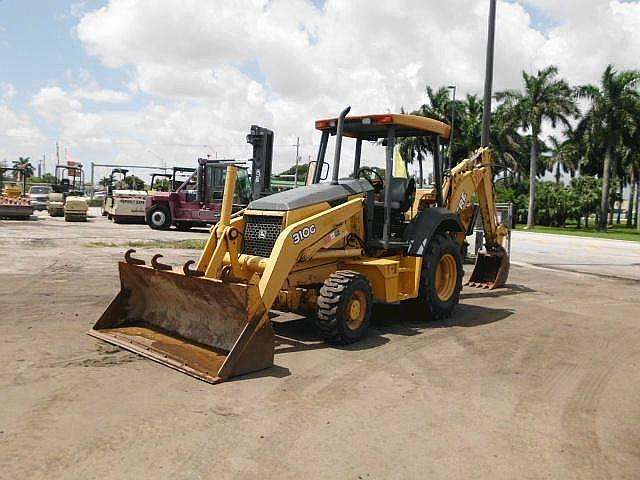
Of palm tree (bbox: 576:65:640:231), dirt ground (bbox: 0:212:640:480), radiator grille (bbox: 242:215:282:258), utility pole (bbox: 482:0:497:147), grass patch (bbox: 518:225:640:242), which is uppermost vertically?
palm tree (bbox: 576:65:640:231)

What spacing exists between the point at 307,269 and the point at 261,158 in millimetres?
2673

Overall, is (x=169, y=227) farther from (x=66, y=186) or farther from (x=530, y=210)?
(x=530, y=210)

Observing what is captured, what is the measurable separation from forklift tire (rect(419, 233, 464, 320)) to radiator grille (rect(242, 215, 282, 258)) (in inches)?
86.7

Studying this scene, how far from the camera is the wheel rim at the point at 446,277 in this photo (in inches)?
359

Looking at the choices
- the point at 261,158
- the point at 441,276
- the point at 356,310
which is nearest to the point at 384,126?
the point at 261,158

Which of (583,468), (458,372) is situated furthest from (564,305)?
(583,468)

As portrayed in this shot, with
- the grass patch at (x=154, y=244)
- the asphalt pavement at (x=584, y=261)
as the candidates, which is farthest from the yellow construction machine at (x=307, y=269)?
the grass patch at (x=154, y=244)

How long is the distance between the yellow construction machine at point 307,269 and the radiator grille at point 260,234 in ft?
0.04

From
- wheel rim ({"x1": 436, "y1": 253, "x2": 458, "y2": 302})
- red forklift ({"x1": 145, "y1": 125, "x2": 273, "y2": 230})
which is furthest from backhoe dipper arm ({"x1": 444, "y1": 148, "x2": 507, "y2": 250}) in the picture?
red forklift ({"x1": 145, "y1": 125, "x2": 273, "y2": 230})

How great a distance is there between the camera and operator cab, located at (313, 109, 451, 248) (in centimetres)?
823

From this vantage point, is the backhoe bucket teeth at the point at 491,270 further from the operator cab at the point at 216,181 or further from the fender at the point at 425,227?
the operator cab at the point at 216,181

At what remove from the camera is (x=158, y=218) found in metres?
26.5

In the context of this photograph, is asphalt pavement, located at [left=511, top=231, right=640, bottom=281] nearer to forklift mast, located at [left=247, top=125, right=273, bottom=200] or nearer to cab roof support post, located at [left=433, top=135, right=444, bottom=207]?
cab roof support post, located at [left=433, top=135, right=444, bottom=207]

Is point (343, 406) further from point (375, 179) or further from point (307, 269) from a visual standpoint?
point (375, 179)
